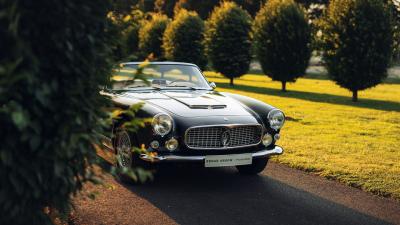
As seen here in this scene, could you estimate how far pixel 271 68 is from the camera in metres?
24.6

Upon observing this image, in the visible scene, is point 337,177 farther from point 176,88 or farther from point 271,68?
point 271,68

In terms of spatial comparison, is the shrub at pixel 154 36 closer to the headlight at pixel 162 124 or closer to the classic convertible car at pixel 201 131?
the classic convertible car at pixel 201 131

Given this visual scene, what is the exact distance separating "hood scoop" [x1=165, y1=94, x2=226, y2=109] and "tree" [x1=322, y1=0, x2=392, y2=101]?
45.7ft

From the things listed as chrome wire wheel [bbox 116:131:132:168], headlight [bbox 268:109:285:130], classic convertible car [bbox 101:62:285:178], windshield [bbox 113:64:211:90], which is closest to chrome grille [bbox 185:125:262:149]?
classic convertible car [bbox 101:62:285:178]

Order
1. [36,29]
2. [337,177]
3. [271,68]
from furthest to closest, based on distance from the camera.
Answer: [271,68]
[337,177]
[36,29]

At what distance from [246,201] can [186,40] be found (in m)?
27.4

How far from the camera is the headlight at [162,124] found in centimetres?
607

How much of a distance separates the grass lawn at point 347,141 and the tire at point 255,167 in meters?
0.94

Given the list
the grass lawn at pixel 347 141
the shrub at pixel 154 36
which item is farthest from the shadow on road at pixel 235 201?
the shrub at pixel 154 36

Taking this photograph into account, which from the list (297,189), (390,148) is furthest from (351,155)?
(297,189)

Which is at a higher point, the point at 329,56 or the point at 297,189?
the point at 329,56

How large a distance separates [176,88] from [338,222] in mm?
3541

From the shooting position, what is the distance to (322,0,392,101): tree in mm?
19406

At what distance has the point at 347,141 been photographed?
1041 centimetres
